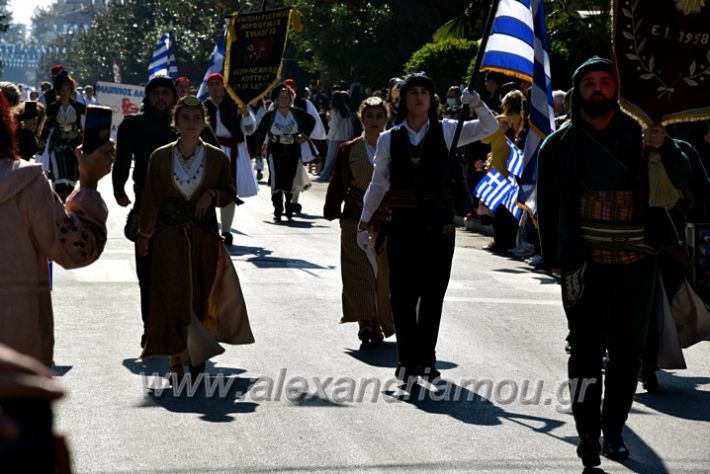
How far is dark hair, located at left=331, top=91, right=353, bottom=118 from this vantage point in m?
26.0

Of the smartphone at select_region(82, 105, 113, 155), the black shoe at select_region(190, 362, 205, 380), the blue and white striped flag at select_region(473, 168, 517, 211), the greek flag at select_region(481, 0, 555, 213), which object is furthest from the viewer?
the blue and white striped flag at select_region(473, 168, 517, 211)

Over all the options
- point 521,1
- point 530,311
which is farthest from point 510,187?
point 521,1

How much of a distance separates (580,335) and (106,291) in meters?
6.67

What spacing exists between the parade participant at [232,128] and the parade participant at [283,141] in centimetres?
146

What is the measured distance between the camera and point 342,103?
26.2 m

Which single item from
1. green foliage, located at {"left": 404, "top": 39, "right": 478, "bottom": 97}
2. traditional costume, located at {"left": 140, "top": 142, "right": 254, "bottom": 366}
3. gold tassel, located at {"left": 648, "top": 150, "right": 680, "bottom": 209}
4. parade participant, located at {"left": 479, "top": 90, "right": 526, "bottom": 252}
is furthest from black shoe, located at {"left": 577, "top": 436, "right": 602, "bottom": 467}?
green foliage, located at {"left": 404, "top": 39, "right": 478, "bottom": 97}

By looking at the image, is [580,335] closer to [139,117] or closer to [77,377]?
[77,377]

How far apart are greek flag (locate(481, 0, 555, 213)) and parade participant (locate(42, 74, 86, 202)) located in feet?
25.9

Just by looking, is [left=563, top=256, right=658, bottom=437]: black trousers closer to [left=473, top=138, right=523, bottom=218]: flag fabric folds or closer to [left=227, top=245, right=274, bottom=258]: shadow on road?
[left=473, top=138, right=523, bottom=218]: flag fabric folds

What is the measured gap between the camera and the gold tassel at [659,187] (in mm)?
5836

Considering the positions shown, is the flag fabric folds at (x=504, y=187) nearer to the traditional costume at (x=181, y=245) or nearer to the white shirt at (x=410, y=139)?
the white shirt at (x=410, y=139)

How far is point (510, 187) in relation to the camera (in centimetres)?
1499

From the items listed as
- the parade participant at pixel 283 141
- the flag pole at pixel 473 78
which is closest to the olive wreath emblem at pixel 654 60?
the flag pole at pixel 473 78

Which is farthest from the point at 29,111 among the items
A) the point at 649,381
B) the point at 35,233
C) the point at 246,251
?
the point at 246,251
